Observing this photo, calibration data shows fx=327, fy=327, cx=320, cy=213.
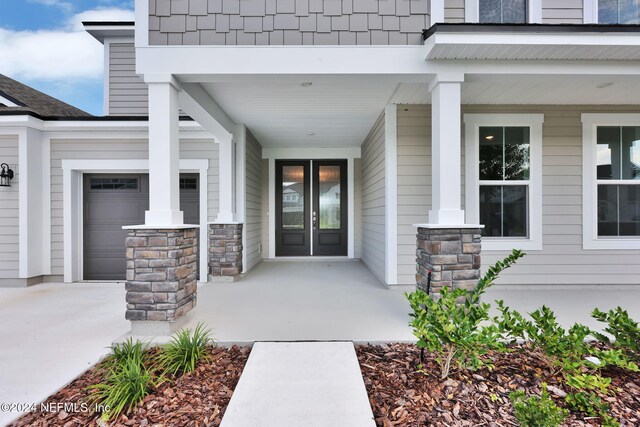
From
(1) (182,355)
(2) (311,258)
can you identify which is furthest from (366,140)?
(1) (182,355)

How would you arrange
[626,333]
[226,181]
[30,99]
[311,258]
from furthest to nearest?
[311,258] < [30,99] < [226,181] < [626,333]

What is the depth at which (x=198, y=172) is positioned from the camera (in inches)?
219

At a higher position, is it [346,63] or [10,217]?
[346,63]

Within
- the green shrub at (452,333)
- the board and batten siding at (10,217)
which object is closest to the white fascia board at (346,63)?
the green shrub at (452,333)

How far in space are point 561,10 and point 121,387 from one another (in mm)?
5614

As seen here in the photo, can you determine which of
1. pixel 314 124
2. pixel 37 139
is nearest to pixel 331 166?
pixel 314 124

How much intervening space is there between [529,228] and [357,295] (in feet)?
8.81

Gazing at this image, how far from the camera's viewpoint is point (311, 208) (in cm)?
762

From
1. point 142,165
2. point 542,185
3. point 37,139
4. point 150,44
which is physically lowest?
point 542,185

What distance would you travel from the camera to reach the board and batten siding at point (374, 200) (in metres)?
5.07

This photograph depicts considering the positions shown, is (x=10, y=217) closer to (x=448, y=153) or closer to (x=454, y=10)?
(x=448, y=153)

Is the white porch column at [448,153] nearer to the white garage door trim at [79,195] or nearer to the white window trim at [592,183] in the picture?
the white window trim at [592,183]

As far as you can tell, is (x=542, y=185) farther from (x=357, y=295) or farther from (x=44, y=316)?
(x=44, y=316)

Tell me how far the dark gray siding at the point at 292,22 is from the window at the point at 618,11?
2.44 meters
